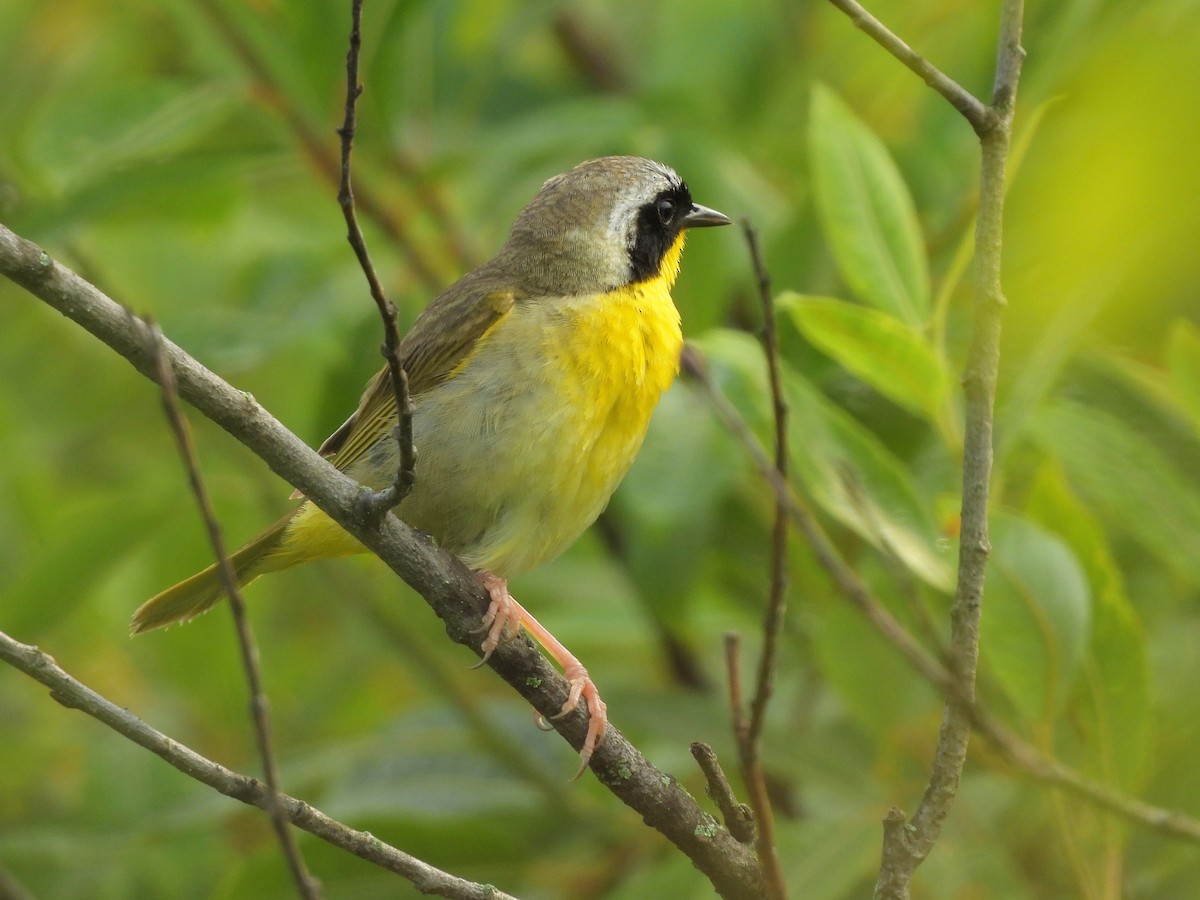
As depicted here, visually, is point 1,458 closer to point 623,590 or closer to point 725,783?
point 623,590

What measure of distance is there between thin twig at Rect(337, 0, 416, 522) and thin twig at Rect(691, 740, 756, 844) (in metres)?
0.65

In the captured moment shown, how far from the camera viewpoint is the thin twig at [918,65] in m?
2.30

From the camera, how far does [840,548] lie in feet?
13.9

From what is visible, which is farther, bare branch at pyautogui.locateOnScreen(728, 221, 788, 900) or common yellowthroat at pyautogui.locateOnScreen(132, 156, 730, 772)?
common yellowthroat at pyautogui.locateOnScreen(132, 156, 730, 772)

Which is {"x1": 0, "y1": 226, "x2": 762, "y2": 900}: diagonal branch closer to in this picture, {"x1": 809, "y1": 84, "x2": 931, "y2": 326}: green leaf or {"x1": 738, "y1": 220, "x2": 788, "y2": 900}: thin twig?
{"x1": 738, "y1": 220, "x2": 788, "y2": 900}: thin twig

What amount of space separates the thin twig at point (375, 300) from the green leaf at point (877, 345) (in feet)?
3.67

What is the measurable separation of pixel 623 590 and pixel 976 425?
128 inches

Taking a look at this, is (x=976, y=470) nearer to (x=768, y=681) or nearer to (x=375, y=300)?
(x=768, y=681)

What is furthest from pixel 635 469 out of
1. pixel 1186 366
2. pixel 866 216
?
pixel 1186 366

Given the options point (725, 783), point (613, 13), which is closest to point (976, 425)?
point (725, 783)

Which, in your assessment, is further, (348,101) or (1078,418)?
(1078,418)

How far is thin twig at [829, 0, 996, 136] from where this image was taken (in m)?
2.30

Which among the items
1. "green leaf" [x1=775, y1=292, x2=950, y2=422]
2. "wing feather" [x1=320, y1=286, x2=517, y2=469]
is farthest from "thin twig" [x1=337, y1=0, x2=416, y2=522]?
"wing feather" [x1=320, y1=286, x2=517, y2=469]

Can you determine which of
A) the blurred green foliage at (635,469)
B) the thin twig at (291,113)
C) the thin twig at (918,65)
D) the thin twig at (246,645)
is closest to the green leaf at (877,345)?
the blurred green foliage at (635,469)
